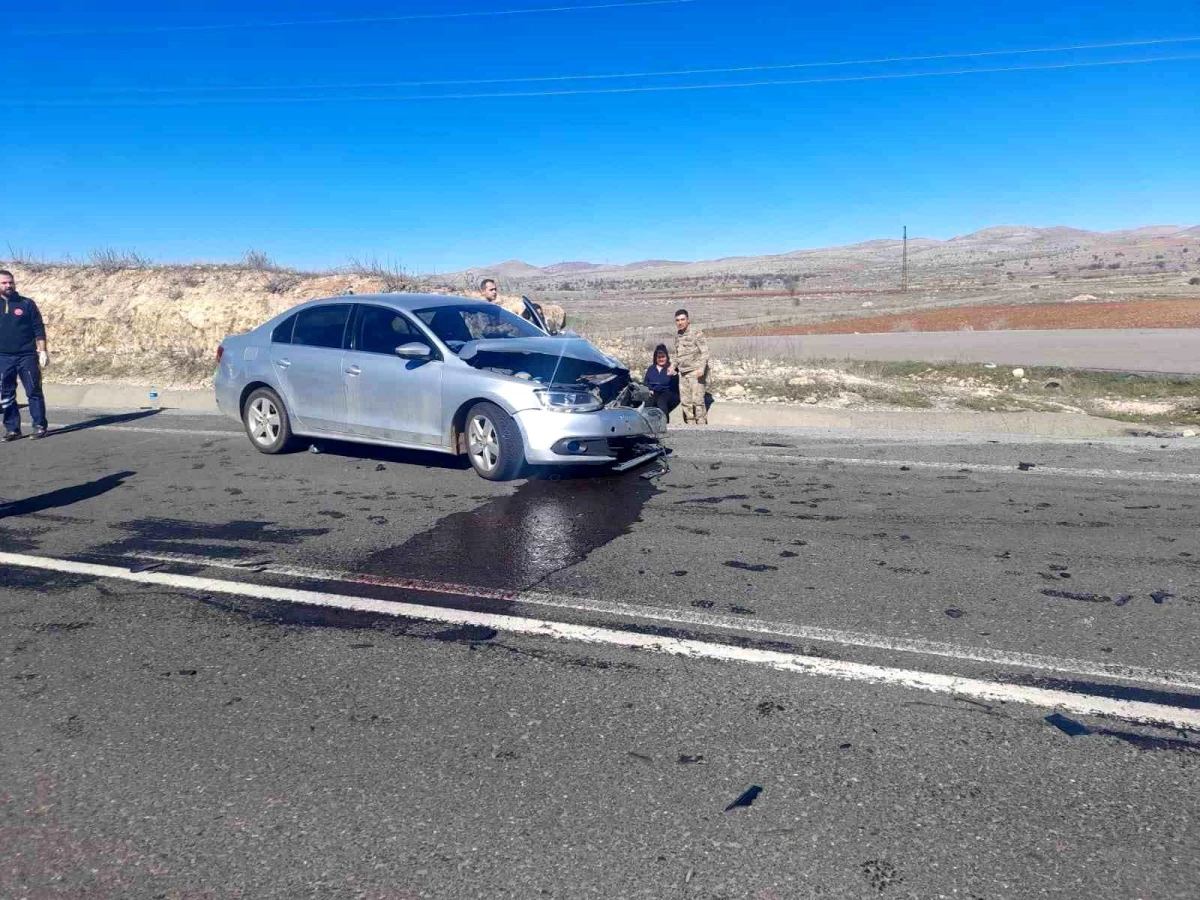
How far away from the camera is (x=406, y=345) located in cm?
869

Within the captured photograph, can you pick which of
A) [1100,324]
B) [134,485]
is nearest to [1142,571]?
[134,485]

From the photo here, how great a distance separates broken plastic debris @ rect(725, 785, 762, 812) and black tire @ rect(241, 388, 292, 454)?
7583 mm

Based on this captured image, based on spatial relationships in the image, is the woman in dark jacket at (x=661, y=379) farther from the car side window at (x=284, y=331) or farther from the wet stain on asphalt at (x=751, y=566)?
the wet stain on asphalt at (x=751, y=566)

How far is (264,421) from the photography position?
10000 mm

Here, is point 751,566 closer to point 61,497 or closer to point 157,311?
point 61,497

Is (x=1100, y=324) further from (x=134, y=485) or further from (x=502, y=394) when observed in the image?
(x=134, y=485)

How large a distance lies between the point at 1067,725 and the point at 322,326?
7818mm

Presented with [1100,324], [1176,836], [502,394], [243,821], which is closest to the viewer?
[1176,836]

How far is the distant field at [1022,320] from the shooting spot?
27.2 metres

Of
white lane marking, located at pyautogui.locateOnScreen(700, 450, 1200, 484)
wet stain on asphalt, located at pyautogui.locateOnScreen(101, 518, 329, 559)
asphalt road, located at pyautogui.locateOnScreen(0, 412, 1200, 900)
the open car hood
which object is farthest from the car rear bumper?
wet stain on asphalt, located at pyautogui.locateOnScreen(101, 518, 329, 559)

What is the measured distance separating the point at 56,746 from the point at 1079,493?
6.93m

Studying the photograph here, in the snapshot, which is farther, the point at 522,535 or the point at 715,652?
the point at 522,535

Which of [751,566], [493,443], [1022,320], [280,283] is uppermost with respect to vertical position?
[280,283]

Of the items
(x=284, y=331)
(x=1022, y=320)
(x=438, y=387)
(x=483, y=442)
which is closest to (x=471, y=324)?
(x=438, y=387)
